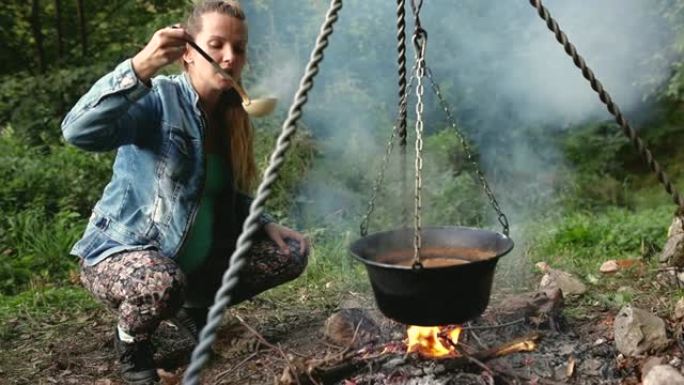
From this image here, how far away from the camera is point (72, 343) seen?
3439mm

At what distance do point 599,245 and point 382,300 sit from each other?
3271mm

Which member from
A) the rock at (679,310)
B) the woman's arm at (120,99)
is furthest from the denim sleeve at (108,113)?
the rock at (679,310)

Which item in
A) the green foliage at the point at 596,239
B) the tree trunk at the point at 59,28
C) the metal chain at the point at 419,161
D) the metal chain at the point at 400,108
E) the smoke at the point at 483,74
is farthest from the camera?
the tree trunk at the point at 59,28

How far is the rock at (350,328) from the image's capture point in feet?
9.97

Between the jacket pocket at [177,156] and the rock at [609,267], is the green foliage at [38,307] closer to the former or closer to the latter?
the jacket pocket at [177,156]

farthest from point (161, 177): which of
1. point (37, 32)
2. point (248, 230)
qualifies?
point (37, 32)

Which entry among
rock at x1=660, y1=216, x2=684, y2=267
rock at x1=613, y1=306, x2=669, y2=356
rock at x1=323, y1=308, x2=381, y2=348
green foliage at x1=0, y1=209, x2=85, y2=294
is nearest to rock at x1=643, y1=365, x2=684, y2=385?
rock at x1=613, y1=306, x2=669, y2=356

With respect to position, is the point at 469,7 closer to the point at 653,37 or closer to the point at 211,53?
the point at 653,37

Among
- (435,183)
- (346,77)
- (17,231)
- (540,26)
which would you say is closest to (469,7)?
(540,26)

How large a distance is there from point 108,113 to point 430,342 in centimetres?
163

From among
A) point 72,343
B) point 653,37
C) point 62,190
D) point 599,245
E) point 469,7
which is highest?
point 469,7

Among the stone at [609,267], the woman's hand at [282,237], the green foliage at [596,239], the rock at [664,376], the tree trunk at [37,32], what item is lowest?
the green foliage at [596,239]

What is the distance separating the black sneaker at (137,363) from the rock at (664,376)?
2.07 metres

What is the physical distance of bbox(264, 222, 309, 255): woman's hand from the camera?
11.0 feet
